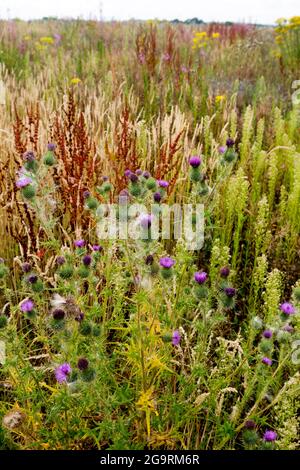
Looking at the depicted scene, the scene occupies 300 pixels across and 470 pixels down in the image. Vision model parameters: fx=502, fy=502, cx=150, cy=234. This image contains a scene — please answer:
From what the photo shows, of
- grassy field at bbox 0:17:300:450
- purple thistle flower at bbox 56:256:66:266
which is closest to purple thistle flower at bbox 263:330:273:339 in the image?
grassy field at bbox 0:17:300:450

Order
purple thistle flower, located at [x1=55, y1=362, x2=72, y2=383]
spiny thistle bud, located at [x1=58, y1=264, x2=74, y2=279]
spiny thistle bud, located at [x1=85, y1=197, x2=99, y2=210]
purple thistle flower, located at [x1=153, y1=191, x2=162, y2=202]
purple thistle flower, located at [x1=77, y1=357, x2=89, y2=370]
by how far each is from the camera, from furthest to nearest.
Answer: spiny thistle bud, located at [x1=85, y1=197, x2=99, y2=210]
purple thistle flower, located at [x1=153, y1=191, x2=162, y2=202]
spiny thistle bud, located at [x1=58, y1=264, x2=74, y2=279]
purple thistle flower, located at [x1=55, y1=362, x2=72, y2=383]
purple thistle flower, located at [x1=77, y1=357, x2=89, y2=370]

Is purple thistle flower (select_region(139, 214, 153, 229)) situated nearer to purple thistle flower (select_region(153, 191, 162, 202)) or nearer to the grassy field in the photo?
the grassy field

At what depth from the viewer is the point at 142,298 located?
60.1 inches

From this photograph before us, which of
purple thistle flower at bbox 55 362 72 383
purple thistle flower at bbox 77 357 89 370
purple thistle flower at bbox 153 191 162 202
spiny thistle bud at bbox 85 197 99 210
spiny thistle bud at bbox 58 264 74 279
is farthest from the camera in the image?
spiny thistle bud at bbox 85 197 99 210

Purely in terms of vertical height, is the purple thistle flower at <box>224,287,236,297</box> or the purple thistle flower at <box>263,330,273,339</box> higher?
the purple thistle flower at <box>224,287,236,297</box>

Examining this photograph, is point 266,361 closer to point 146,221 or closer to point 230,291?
point 230,291

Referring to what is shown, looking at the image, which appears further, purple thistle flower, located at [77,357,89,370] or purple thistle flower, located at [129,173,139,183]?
purple thistle flower, located at [129,173,139,183]

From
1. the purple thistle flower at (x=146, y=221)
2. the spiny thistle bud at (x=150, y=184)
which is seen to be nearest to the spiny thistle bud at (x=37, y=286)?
the purple thistle flower at (x=146, y=221)

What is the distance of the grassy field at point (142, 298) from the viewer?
5.35 feet

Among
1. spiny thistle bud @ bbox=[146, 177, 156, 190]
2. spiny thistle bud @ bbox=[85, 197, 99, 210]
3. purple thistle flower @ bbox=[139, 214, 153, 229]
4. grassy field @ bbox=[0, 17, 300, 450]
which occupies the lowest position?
grassy field @ bbox=[0, 17, 300, 450]

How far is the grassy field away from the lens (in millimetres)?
1631

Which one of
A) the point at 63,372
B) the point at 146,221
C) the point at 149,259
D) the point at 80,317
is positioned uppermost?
the point at 146,221

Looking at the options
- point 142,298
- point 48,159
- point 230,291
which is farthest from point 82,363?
point 48,159

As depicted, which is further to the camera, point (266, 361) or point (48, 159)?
point (48, 159)
